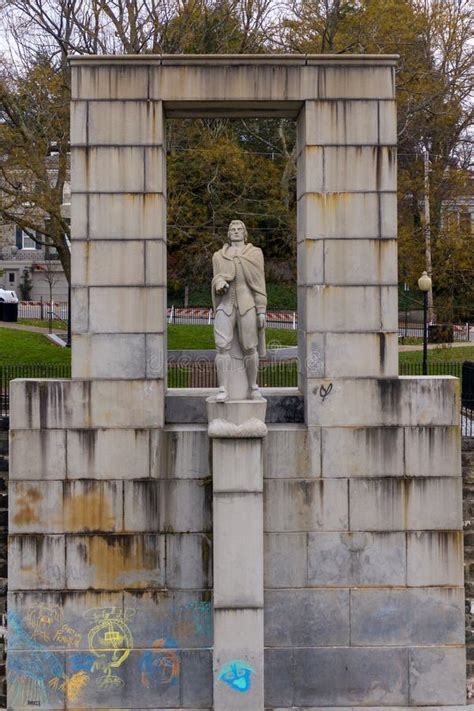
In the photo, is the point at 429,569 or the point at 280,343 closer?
the point at 429,569

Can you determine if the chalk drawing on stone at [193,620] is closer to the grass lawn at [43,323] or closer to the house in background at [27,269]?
the grass lawn at [43,323]

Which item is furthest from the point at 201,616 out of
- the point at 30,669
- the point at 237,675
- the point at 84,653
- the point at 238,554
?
the point at 30,669

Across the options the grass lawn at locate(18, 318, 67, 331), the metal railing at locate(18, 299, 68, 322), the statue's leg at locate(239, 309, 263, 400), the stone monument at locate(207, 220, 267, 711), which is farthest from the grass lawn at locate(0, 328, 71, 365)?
the stone monument at locate(207, 220, 267, 711)

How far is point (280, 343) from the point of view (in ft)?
104

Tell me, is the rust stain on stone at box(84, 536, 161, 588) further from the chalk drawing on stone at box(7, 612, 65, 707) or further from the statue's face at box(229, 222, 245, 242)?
the statue's face at box(229, 222, 245, 242)

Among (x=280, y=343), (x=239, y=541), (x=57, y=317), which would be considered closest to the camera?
(x=239, y=541)

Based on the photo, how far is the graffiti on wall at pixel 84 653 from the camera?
11.7 meters

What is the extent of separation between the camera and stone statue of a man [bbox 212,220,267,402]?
1155 cm

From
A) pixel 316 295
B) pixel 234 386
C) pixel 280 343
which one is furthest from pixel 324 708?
pixel 280 343

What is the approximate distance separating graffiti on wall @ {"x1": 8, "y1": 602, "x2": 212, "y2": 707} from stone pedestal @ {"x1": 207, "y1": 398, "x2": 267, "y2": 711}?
75 cm

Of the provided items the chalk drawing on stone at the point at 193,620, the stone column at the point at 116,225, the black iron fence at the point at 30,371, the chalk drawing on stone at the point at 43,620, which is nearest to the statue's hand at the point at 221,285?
the stone column at the point at 116,225

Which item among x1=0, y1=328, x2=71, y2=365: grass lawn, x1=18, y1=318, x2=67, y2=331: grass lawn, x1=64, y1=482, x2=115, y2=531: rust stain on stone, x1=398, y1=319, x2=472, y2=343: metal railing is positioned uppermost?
x1=18, y1=318, x2=67, y2=331: grass lawn

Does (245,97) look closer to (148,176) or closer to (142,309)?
(148,176)

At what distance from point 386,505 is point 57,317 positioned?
35.2m
